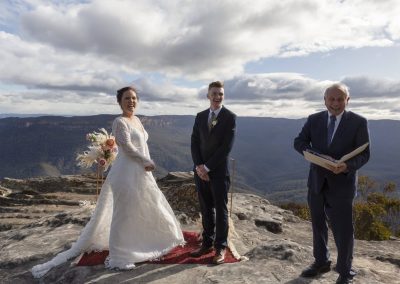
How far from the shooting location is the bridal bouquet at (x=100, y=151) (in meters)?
10.1

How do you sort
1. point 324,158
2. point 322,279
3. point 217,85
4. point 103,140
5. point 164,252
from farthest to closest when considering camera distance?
1. point 103,140
2. point 164,252
3. point 217,85
4. point 322,279
5. point 324,158

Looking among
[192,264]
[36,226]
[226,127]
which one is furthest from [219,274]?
[36,226]

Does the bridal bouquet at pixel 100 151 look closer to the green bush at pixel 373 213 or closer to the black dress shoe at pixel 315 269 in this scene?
the black dress shoe at pixel 315 269

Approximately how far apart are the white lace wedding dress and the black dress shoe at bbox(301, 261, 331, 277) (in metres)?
2.66

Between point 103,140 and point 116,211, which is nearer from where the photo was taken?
point 116,211

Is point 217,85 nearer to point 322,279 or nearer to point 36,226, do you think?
point 322,279

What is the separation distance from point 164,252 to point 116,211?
1272mm

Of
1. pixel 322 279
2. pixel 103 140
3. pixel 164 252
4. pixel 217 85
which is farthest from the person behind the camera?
pixel 103 140

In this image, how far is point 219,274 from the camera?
641 cm

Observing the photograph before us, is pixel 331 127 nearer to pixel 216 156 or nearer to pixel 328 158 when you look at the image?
pixel 328 158

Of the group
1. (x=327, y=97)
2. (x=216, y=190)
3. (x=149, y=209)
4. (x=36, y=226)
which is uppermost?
(x=327, y=97)

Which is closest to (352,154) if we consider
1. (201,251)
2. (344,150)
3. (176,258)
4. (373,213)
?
(344,150)

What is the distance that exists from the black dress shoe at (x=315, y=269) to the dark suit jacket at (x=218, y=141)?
2.22m

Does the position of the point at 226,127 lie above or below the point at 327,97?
below
